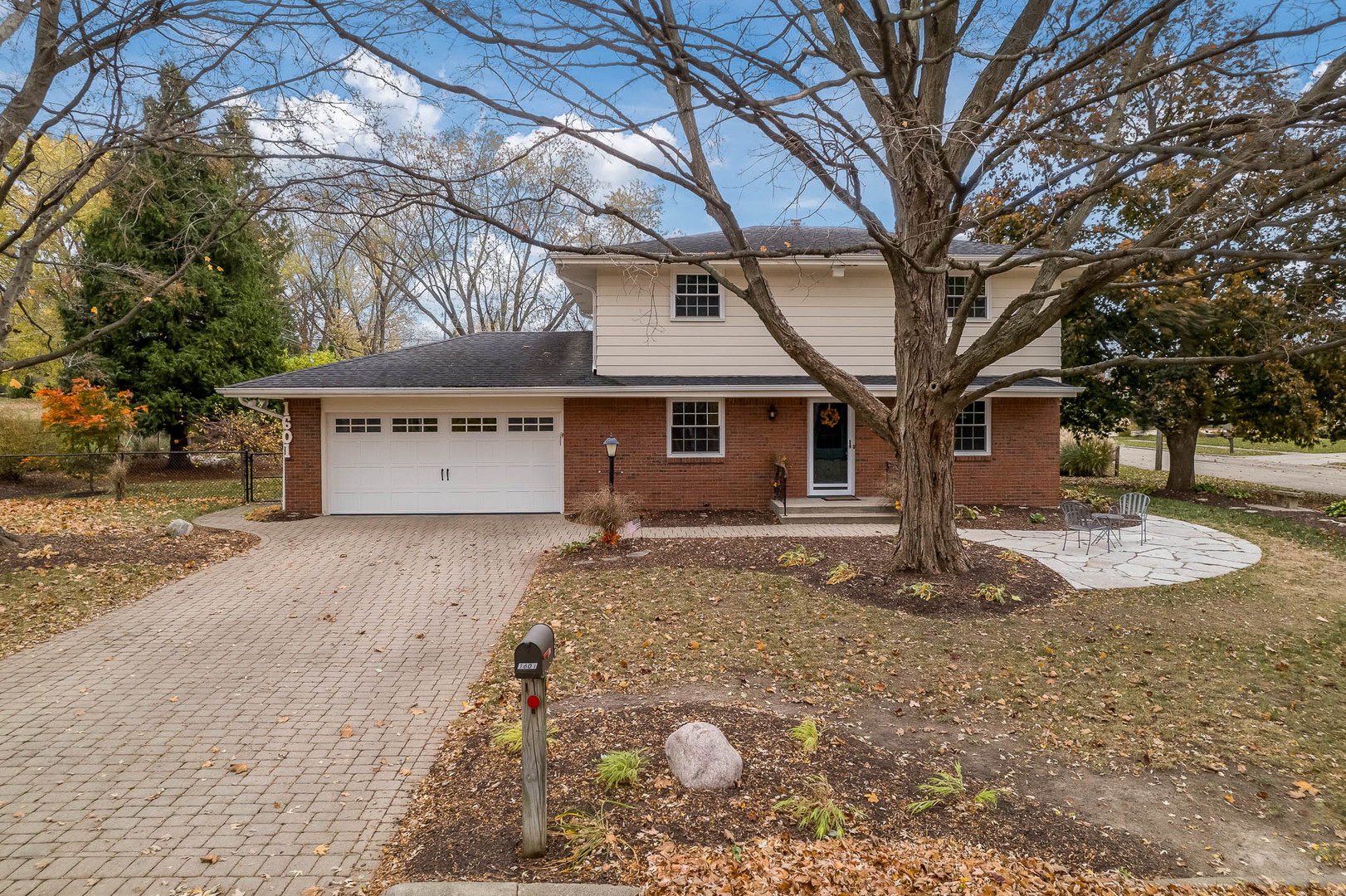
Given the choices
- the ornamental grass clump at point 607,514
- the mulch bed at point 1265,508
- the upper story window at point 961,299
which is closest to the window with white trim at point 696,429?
the ornamental grass clump at point 607,514

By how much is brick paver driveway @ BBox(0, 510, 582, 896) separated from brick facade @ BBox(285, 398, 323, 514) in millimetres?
4658

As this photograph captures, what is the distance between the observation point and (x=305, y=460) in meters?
13.3

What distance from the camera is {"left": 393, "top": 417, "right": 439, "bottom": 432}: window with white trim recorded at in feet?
44.4

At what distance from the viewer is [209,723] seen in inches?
186

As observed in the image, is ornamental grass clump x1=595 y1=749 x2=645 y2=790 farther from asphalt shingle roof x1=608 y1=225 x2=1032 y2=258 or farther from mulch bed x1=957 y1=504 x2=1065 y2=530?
asphalt shingle roof x1=608 y1=225 x2=1032 y2=258

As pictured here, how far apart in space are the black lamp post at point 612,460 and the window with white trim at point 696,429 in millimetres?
1233

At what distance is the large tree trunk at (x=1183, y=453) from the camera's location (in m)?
15.5

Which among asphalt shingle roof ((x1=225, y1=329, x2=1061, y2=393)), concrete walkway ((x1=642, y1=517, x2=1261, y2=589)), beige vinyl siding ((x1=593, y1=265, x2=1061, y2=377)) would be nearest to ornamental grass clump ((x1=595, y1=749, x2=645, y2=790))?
concrete walkway ((x1=642, y1=517, x2=1261, y2=589))

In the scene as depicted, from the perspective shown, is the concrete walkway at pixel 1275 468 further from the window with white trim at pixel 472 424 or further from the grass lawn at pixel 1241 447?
the window with white trim at pixel 472 424

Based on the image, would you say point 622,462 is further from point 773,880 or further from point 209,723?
point 773,880

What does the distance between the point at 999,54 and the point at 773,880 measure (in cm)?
799

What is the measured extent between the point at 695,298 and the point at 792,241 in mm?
2407

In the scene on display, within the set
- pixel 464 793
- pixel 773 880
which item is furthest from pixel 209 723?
pixel 773 880

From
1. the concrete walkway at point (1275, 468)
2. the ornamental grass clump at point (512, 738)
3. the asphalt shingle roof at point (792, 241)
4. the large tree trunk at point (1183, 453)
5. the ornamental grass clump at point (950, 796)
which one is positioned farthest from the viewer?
the concrete walkway at point (1275, 468)
